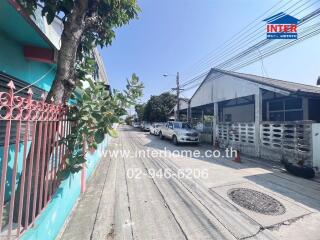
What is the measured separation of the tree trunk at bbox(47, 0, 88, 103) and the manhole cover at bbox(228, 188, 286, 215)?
157 inches

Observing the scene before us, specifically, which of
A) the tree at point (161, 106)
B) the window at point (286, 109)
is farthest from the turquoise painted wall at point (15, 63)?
the tree at point (161, 106)

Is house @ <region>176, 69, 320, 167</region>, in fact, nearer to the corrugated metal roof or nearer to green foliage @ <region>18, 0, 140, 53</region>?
the corrugated metal roof

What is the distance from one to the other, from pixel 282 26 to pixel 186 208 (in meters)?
8.12

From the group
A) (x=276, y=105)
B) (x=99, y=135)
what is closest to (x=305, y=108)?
(x=276, y=105)

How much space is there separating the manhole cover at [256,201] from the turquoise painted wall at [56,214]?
11.1ft

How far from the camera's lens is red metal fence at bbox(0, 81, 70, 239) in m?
1.55

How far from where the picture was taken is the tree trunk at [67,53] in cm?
273

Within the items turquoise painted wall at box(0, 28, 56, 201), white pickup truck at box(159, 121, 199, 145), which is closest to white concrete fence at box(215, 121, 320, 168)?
white pickup truck at box(159, 121, 199, 145)

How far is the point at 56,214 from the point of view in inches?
109

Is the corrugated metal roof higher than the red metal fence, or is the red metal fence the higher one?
the corrugated metal roof

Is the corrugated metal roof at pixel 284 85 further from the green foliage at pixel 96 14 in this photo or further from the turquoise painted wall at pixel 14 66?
the turquoise painted wall at pixel 14 66

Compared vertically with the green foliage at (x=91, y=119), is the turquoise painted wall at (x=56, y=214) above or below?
below

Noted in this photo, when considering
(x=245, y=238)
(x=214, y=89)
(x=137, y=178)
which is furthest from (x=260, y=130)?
(x=245, y=238)

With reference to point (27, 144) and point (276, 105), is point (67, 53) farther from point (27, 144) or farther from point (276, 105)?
point (276, 105)
